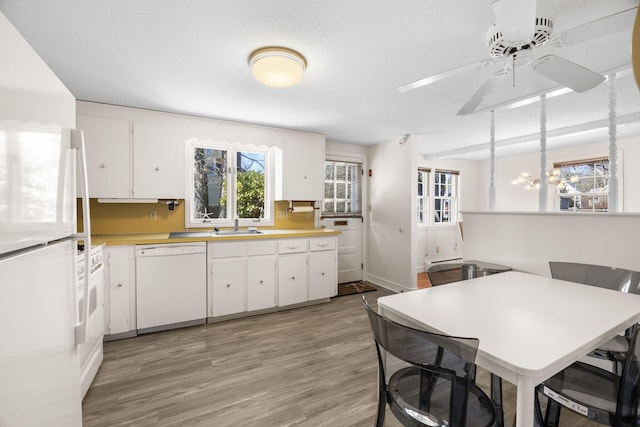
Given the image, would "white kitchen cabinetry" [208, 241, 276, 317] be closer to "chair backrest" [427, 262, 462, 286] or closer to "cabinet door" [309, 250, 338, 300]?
"cabinet door" [309, 250, 338, 300]

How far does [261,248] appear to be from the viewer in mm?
3396

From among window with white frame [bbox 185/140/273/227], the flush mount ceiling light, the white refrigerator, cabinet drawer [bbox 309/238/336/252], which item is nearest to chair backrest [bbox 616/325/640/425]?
the white refrigerator

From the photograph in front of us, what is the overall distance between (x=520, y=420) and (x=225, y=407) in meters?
1.66

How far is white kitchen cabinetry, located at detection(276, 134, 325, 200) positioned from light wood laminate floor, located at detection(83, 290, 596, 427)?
5.88ft

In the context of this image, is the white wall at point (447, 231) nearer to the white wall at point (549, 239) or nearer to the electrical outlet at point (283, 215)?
the white wall at point (549, 239)

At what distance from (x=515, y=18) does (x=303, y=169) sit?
3054mm

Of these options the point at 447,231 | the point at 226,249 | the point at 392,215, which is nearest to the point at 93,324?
the point at 226,249

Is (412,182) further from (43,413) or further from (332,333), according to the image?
(43,413)

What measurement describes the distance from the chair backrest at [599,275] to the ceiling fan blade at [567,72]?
4.01 ft

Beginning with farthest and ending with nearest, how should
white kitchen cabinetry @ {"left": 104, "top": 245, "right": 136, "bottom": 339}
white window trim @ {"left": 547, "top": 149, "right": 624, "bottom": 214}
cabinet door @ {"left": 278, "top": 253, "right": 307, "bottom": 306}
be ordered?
white window trim @ {"left": 547, "top": 149, "right": 624, "bottom": 214} < cabinet door @ {"left": 278, "top": 253, "right": 307, "bottom": 306} < white kitchen cabinetry @ {"left": 104, "top": 245, "right": 136, "bottom": 339}

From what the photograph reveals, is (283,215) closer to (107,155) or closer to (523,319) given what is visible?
(107,155)

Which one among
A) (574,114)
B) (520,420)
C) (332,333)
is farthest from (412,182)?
(520,420)

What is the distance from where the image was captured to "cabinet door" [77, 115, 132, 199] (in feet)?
9.48

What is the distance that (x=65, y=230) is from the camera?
1.00 metres
